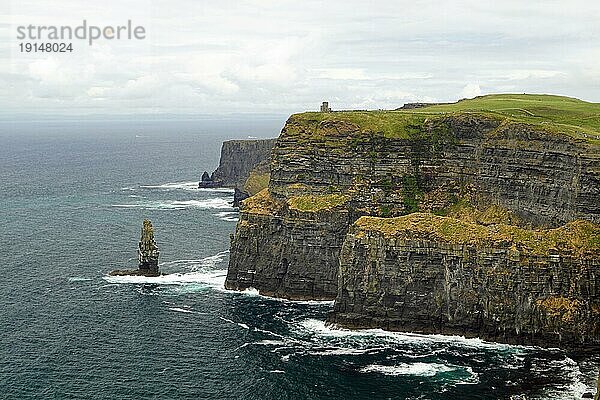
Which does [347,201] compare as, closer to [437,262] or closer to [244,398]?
[437,262]

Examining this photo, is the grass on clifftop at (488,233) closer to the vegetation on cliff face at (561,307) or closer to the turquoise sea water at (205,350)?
the vegetation on cliff face at (561,307)

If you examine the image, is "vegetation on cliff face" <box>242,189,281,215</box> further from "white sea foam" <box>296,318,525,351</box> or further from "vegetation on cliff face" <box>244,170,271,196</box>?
"vegetation on cliff face" <box>244,170,271,196</box>

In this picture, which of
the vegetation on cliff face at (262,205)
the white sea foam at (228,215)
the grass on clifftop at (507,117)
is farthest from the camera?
the white sea foam at (228,215)

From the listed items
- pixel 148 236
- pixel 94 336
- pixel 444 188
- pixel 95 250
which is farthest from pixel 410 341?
pixel 95 250

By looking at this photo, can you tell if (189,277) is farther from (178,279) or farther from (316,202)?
(316,202)

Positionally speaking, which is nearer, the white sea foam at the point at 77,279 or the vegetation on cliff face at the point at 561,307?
the vegetation on cliff face at the point at 561,307

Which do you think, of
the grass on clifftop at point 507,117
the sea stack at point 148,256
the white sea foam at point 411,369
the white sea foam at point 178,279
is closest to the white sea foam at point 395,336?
the white sea foam at point 411,369
